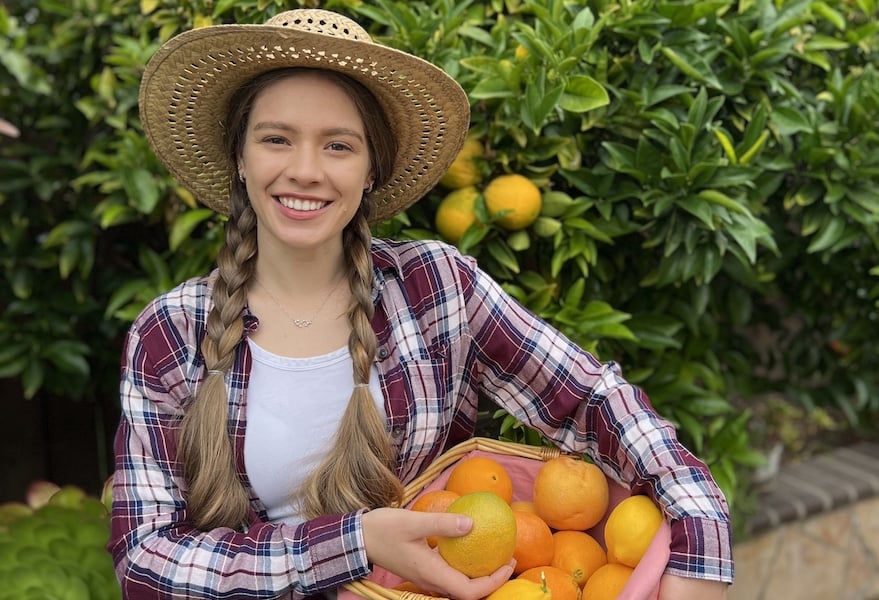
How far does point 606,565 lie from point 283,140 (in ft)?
2.70

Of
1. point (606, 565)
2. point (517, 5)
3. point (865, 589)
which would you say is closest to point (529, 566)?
point (606, 565)

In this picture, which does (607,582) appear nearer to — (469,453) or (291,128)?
(469,453)

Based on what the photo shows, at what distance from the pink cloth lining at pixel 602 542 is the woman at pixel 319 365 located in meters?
0.03

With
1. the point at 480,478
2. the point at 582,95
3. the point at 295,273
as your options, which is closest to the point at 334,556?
the point at 480,478

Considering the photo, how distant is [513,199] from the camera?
1.77 metres

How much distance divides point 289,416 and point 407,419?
0.20 meters

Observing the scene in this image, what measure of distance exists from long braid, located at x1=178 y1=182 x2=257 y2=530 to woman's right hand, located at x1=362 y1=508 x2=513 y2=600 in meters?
0.27

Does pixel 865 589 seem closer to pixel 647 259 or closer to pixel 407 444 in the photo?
pixel 647 259

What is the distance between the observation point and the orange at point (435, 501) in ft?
4.38

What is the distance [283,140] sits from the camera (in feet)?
4.49

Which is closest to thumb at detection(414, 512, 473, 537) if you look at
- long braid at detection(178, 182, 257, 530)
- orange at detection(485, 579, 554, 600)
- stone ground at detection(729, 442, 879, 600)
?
orange at detection(485, 579, 554, 600)

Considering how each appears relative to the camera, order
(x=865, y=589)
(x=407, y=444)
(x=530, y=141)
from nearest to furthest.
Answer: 1. (x=407, y=444)
2. (x=530, y=141)
3. (x=865, y=589)

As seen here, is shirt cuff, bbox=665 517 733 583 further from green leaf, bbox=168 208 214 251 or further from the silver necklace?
green leaf, bbox=168 208 214 251

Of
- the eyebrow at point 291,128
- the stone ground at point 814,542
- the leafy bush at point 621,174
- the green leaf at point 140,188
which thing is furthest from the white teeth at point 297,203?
the stone ground at point 814,542
